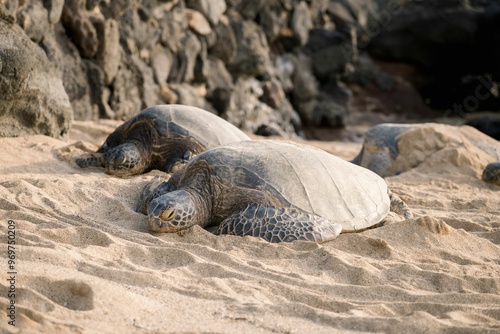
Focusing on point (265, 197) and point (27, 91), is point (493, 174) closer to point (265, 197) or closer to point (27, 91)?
point (265, 197)

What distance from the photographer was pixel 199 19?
10820 mm

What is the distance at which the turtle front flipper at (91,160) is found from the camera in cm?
549

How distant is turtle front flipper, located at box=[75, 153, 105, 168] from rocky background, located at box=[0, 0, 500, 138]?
2.30ft

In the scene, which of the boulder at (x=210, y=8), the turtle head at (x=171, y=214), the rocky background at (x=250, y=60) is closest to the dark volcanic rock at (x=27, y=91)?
the rocky background at (x=250, y=60)

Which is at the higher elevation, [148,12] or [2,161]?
[148,12]

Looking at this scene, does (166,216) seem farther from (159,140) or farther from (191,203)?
(159,140)

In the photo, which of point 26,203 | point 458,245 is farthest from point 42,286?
point 458,245

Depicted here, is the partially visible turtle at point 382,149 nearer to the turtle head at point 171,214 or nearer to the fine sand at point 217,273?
the fine sand at point 217,273

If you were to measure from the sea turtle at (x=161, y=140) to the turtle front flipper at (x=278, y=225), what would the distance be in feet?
5.83

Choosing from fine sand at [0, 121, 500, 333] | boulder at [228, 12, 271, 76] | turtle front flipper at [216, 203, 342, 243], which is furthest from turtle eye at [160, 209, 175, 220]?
boulder at [228, 12, 271, 76]

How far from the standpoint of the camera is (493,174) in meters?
6.54

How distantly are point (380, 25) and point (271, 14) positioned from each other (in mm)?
7854

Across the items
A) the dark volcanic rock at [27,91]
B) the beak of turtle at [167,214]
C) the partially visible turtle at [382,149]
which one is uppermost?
the dark volcanic rock at [27,91]

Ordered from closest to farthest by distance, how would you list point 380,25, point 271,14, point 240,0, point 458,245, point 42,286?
point 42,286
point 458,245
point 240,0
point 271,14
point 380,25
